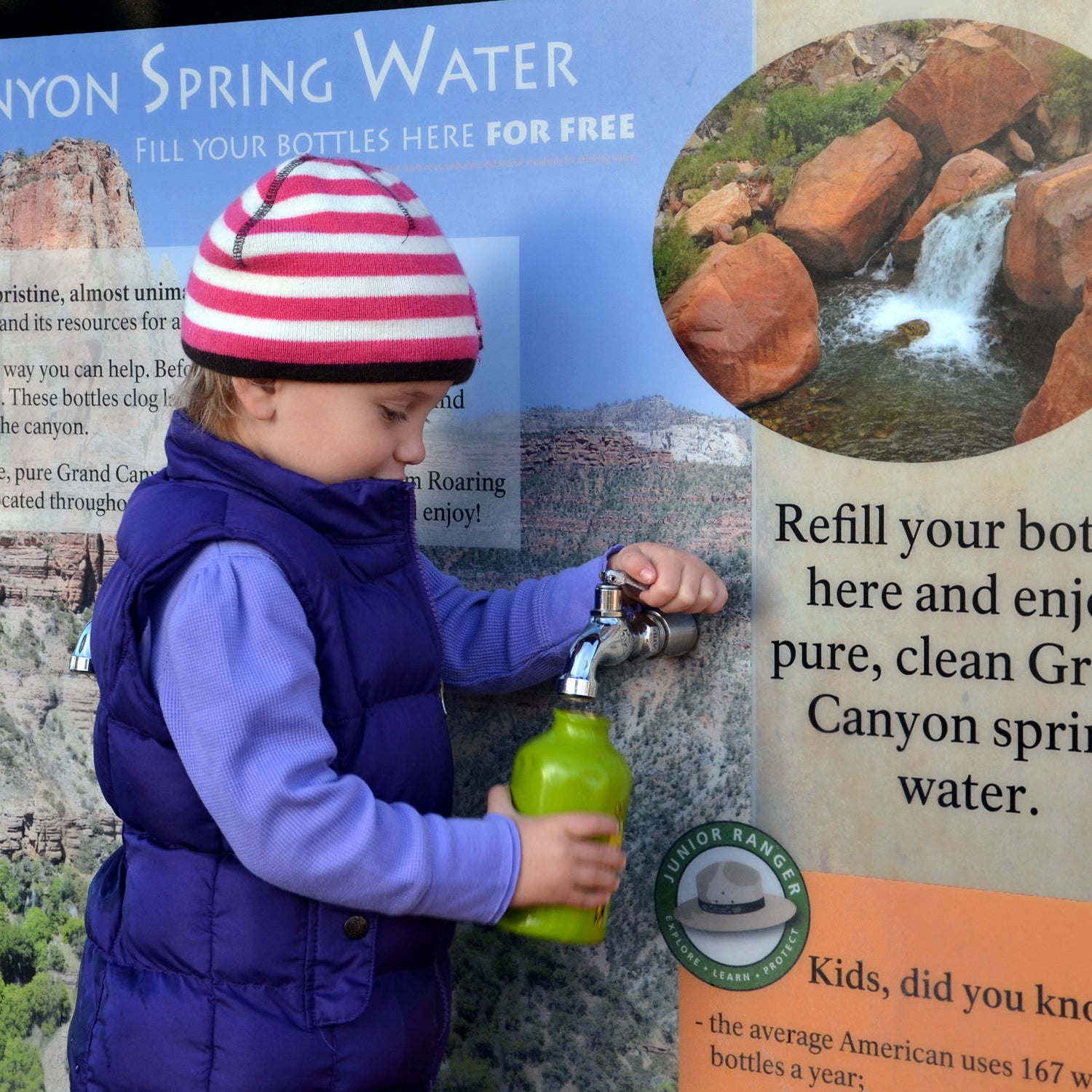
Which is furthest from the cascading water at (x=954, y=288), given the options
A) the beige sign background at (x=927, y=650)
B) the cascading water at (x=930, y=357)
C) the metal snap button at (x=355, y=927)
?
the metal snap button at (x=355, y=927)

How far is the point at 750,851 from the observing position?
1323 mm

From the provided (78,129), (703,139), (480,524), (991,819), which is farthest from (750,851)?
(78,129)

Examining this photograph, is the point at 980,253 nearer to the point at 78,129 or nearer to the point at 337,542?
the point at 337,542

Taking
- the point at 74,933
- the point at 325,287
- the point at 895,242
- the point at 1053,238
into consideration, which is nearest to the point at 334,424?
the point at 325,287

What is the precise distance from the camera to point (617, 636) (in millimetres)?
1181

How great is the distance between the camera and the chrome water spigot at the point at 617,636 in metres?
1.14

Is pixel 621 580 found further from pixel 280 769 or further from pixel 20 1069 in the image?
pixel 20 1069

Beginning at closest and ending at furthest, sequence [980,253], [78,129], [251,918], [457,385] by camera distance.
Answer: [251,918], [980,253], [457,385], [78,129]

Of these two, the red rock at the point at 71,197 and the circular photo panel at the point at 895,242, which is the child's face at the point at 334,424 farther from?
the red rock at the point at 71,197

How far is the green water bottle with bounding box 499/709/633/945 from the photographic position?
1119mm

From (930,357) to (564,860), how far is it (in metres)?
0.59

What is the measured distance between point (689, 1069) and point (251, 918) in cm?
54

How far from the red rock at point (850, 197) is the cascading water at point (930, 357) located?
0.03 m

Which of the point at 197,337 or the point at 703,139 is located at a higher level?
the point at 703,139
